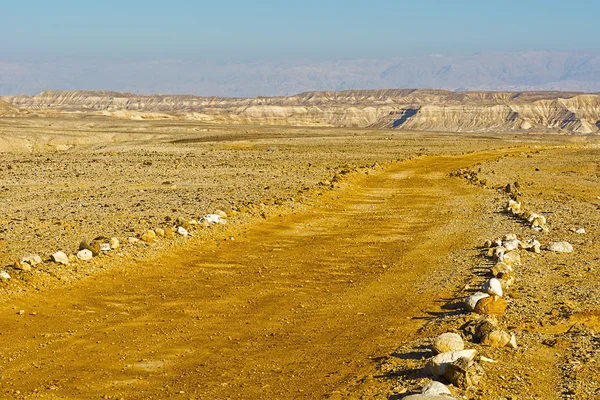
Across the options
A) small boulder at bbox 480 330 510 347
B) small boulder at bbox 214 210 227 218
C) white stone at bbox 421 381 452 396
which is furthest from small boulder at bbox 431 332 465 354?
small boulder at bbox 214 210 227 218

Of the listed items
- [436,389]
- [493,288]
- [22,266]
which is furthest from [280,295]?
[436,389]

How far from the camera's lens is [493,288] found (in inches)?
401

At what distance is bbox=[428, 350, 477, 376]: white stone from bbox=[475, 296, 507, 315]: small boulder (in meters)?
2.17

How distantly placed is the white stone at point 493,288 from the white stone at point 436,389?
3689 millimetres

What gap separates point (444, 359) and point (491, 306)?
2.61 m

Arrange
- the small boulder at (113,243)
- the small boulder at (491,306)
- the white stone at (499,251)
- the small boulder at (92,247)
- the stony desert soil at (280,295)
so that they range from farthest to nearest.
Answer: the small boulder at (113,243), the white stone at (499,251), the small boulder at (92,247), the small boulder at (491,306), the stony desert soil at (280,295)

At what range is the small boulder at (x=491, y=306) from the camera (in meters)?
9.52

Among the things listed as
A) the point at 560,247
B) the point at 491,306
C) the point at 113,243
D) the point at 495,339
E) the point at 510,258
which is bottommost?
the point at 560,247

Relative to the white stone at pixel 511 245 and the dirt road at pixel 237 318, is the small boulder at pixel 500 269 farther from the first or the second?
the white stone at pixel 511 245

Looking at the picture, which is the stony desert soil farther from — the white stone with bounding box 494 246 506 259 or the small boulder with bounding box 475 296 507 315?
the white stone with bounding box 494 246 506 259

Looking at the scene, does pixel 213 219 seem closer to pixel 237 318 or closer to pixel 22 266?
pixel 22 266

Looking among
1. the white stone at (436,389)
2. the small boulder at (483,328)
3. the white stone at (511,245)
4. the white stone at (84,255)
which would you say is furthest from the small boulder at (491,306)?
the white stone at (84,255)

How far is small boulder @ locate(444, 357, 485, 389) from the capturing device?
6797mm

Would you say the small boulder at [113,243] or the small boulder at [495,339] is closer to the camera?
the small boulder at [495,339]
